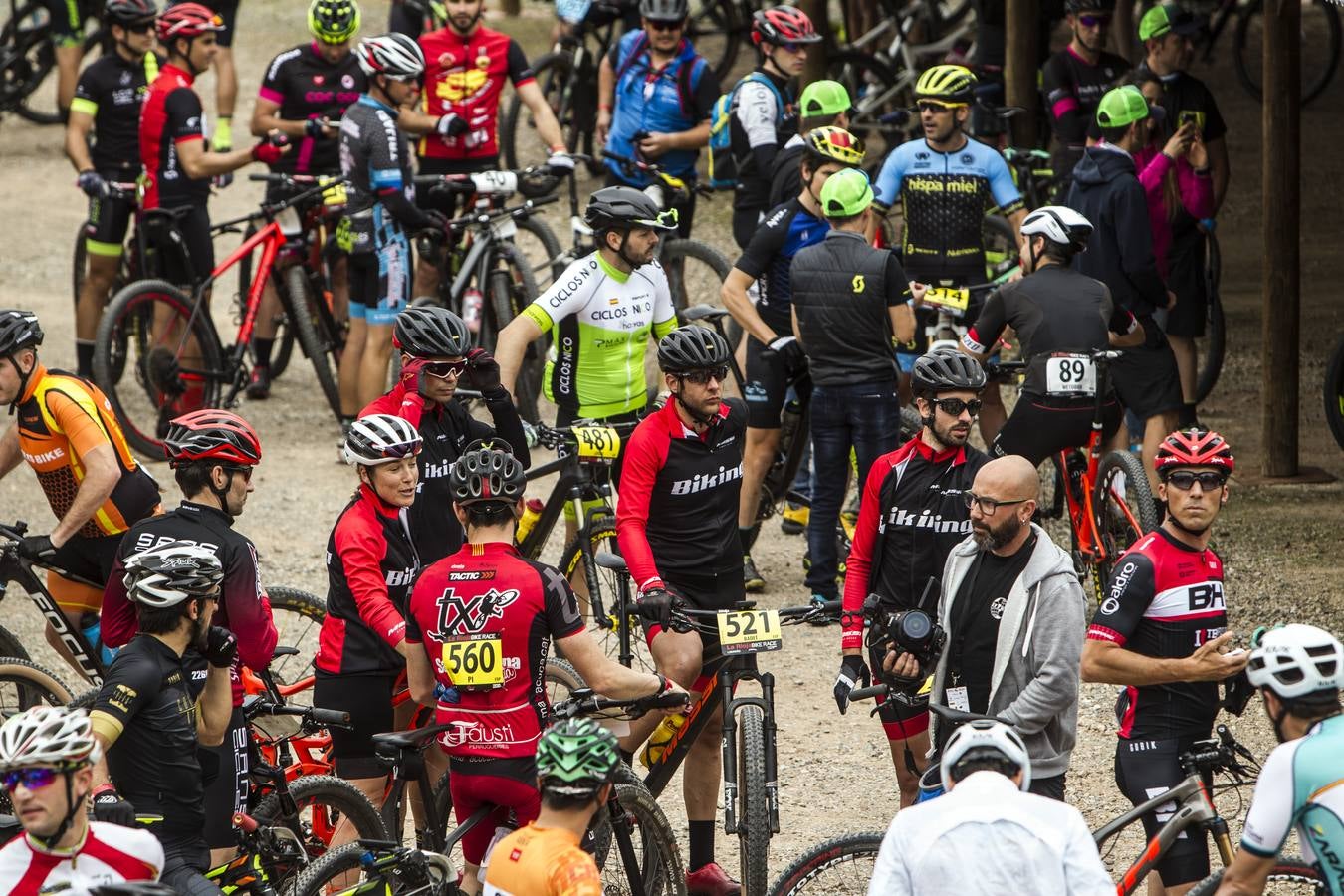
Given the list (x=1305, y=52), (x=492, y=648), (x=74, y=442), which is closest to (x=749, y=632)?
(x=492, y=648)

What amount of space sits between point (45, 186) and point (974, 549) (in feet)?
48.2

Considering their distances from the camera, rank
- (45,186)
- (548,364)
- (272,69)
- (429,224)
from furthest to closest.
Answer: (45,186) < (272,69) < (429,224) < (548,364)

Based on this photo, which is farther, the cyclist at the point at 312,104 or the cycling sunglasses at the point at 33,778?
the cyclist at the point at 312,104

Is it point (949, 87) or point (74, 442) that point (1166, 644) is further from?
point (949, 87)

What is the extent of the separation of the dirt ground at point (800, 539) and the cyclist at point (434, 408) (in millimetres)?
1773

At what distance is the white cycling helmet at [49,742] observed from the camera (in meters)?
4.57

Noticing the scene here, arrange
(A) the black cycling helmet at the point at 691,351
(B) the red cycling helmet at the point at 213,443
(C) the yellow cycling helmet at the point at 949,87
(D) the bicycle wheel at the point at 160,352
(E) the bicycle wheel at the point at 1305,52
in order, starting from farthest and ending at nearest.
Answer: (E) the bicycle wheel at the point at 1305,52 < (D) the bicycle wheel at the point at 160,352 < (C) the yellow cycling helmet at the point at 949,87 < (A) the black cycling helmet at the point at 691,351 < (B) the red cycling helmet at the point at 213,443

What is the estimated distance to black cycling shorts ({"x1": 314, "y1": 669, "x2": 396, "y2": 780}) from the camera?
261 inches

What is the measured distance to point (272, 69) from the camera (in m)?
12.3

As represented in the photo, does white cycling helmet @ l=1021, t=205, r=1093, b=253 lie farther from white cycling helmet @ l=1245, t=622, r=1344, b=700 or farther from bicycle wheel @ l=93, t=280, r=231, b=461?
bicycle wheel @ l=93, t=280, r=231, b=461

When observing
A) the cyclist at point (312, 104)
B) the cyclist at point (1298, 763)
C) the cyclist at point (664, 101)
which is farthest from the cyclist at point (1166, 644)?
the cyclist at point (312, 104)

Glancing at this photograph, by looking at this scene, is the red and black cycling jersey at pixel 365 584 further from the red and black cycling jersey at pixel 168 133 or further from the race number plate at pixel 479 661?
the red and black cycling jersey at pixel 168 133


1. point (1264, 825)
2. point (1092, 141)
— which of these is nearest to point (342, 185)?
point (1092, 141)

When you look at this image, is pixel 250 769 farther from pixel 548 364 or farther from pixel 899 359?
pixel 899 359
